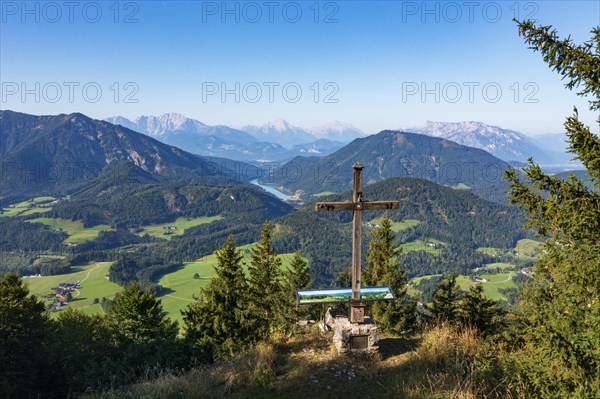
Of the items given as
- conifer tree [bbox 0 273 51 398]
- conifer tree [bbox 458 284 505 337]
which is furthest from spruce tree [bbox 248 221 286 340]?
conifer tree [bbox 458 284 505 337]

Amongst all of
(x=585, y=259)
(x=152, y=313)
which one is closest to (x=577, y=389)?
(x=585, y=259)

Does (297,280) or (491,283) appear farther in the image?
(491,283)

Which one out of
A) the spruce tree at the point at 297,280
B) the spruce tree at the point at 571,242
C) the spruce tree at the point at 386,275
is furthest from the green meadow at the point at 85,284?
the spruce tree at the point at 571,242

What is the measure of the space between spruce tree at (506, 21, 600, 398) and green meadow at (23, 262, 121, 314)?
14633 centimetres

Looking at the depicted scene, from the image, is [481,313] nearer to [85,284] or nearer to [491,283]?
[491,283]

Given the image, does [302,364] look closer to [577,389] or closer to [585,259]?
→ [577,389]

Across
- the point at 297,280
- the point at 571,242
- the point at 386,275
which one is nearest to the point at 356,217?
the point at 571,242

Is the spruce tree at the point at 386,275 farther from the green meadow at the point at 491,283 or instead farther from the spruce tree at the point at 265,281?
the green meadow at the point at 491,283

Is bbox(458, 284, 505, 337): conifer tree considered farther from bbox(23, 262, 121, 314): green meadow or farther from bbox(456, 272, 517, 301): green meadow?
bbox(23, 262, 121, 314): green meadow

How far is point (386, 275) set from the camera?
94.1 feet

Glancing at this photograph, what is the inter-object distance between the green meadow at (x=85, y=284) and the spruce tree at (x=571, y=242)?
14633 cm

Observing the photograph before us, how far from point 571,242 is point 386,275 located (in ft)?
74.5

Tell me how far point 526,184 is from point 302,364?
796cm

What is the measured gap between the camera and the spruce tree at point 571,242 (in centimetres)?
619
